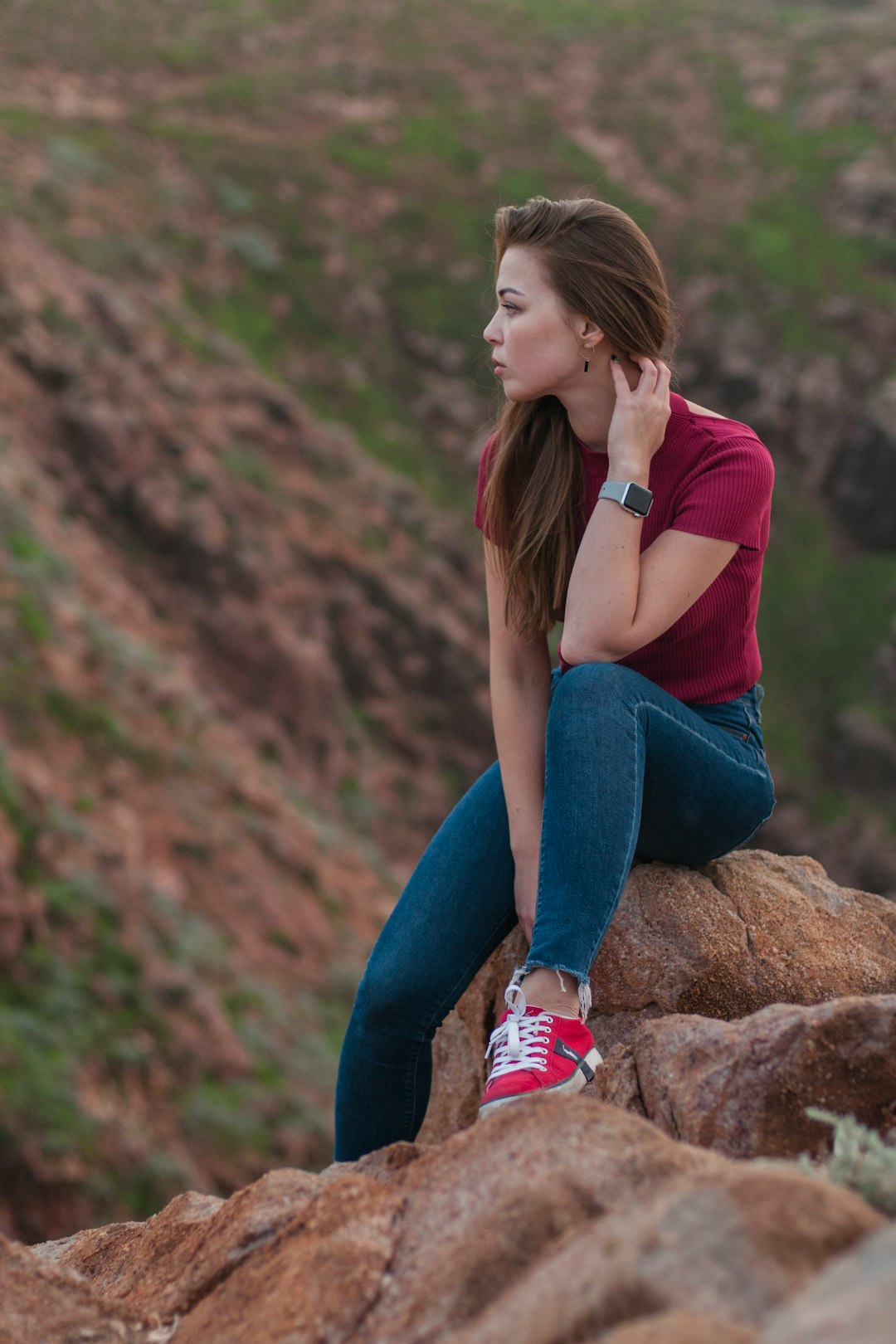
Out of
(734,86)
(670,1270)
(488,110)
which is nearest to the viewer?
(670,1270)

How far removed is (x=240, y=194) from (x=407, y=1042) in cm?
2380

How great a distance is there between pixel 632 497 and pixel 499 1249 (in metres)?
1.93

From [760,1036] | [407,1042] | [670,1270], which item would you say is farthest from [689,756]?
[670,1270]

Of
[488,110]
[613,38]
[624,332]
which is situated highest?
[613,38]

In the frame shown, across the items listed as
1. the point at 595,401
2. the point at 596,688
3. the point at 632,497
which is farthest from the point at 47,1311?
the point at 595,401

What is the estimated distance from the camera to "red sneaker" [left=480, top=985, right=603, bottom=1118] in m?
2.66

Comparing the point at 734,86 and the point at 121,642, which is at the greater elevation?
the point at 734,86

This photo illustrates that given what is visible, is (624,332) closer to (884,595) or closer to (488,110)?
(884,595)

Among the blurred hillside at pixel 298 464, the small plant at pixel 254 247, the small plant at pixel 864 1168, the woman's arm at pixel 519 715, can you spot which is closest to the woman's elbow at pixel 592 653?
the woman's arm at pixel 519 715

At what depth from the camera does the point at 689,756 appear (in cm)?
314

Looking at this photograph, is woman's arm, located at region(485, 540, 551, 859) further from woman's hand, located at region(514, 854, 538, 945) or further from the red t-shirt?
the red t-shirt

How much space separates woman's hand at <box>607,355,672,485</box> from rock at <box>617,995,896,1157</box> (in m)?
1.44

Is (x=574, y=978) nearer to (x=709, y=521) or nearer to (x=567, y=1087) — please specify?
(x=567, y=1087)

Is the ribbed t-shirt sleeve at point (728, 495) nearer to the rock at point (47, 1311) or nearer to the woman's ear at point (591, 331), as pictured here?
the woman's ear at point (591, 331)
